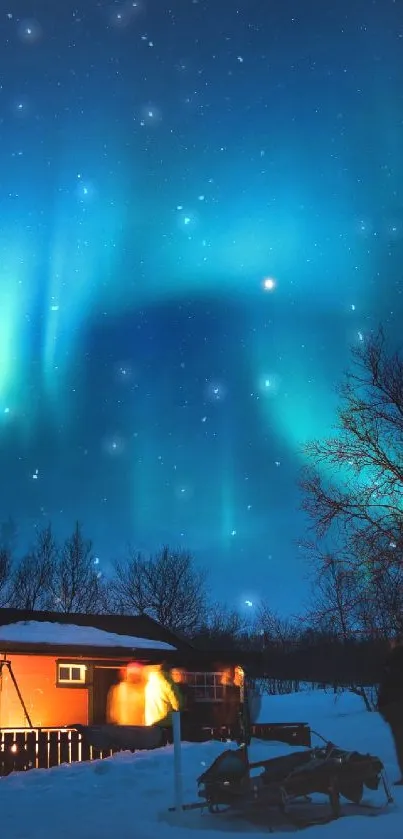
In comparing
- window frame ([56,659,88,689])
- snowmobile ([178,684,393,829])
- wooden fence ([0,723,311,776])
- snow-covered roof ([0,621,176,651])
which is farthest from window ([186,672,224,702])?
snowmobile ([178,684,393,829])

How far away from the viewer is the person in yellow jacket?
1035 inches

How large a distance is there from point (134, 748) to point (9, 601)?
4022 cm

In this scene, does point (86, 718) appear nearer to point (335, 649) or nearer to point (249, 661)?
point (249, 661)

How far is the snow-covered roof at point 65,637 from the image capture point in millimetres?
23953

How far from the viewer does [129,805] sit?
37.0ft

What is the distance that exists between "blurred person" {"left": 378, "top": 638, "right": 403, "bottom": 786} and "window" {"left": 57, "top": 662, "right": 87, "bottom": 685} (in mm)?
14237

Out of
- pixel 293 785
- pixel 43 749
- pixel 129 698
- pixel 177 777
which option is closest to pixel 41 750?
pixel 43 749

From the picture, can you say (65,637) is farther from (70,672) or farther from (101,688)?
(101,688)

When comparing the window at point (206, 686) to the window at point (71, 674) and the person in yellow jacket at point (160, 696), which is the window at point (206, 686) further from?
the window at point (71, 674)

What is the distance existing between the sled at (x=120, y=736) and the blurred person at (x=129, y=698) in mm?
2724

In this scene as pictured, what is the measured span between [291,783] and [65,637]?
16.2m

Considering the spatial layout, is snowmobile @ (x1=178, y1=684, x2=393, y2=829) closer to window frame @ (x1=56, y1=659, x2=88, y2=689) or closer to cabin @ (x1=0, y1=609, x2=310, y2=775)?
cabin @ (x1=0, y1=609, x2=310, y2=775)

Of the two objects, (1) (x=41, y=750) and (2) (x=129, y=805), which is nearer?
(2) (x=129, y=805)

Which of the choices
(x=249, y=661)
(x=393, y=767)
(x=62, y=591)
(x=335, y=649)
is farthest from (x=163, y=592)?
(x=393, y=767)
